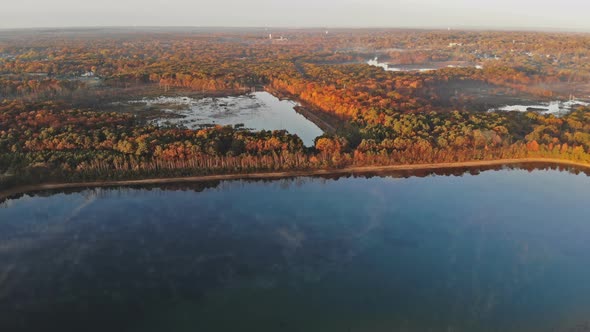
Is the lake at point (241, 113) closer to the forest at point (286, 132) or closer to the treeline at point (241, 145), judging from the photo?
the forest at point (286, 132)

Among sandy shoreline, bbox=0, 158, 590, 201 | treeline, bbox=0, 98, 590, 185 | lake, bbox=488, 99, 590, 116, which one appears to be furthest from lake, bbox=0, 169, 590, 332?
lake, bbox=488, 99, 590, 116

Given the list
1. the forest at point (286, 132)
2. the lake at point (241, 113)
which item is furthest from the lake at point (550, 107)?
the lake at point (241, 113)

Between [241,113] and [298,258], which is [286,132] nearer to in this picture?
[241,113]

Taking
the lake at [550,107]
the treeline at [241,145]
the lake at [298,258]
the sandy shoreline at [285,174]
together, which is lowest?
the lake at [298,258]

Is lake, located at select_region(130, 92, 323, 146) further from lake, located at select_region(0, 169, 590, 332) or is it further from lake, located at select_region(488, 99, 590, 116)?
lake, located at select_region(488, 99, 590, 116)

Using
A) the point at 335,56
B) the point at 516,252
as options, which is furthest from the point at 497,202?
the point at 335,56

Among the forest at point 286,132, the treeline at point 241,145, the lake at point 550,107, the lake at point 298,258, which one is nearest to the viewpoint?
the lake at point 298,258

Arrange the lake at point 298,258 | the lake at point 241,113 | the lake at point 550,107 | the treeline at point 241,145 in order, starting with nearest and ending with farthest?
the lake at point 298,258, the treeline at point 241,145, the lake at point 241,113, the lake at point 550,107
